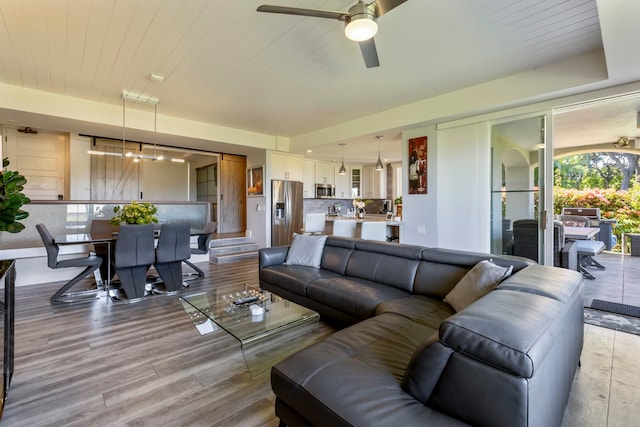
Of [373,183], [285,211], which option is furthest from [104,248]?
[373,183]

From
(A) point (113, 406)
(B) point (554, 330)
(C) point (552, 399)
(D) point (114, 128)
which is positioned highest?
(D) point (114, 128)

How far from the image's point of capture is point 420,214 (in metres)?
4.83

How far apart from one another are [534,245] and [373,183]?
18.9 ft

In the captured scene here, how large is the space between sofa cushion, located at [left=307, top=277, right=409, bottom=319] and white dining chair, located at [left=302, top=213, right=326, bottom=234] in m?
3.05

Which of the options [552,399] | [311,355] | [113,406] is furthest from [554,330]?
[113,406]

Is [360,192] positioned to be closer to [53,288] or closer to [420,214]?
[420,214]

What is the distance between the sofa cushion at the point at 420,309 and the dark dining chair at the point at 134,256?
3070mm

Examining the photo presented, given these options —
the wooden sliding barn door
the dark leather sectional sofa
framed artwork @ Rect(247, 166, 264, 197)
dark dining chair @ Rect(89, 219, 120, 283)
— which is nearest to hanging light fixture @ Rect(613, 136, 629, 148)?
the dark leather sectional sofa

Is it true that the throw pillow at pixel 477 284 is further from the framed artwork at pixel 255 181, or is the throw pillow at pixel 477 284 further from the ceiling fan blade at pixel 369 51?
the framed artwork at pixel 255 181

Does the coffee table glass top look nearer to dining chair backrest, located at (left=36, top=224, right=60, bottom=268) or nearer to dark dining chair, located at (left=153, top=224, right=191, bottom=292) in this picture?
dark dining chair, located at (left=153, top=224, right=191, bottom=292)

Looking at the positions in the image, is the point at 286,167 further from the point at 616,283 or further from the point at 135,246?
the point at 616,283

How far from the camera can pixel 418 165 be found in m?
4.83

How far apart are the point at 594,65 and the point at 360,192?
671cm

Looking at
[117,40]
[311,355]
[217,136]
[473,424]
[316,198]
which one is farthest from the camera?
[316,198]
